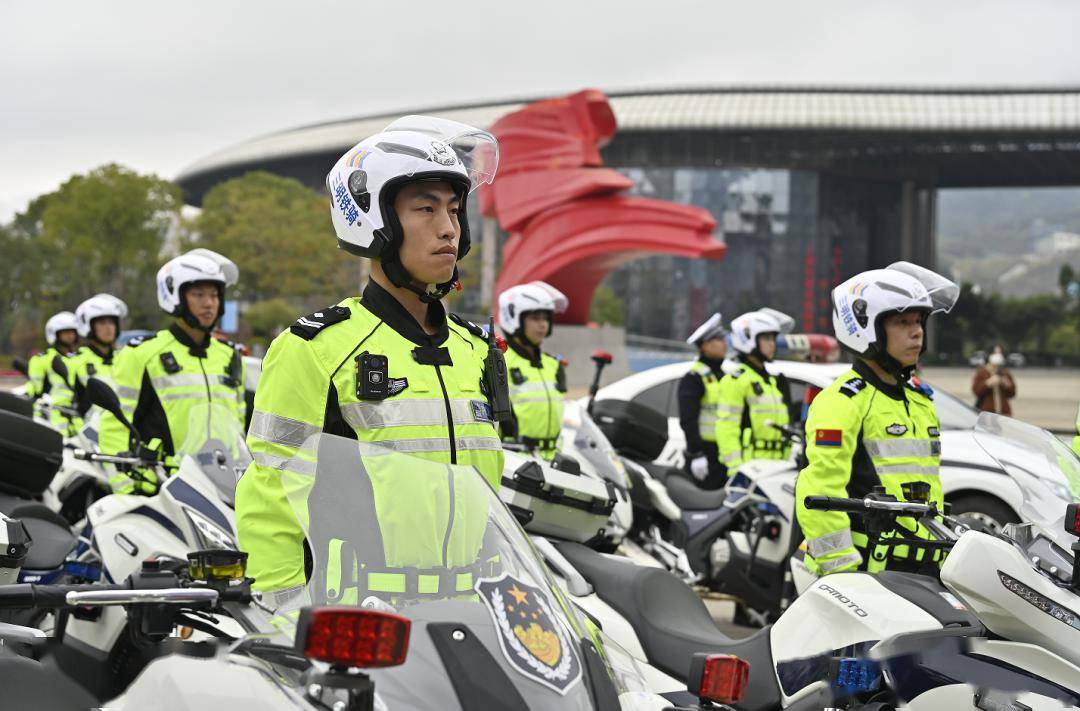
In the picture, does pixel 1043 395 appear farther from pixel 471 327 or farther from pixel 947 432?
pixel 471 327

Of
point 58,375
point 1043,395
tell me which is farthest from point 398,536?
point 1043,395

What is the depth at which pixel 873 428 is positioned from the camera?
473 cm

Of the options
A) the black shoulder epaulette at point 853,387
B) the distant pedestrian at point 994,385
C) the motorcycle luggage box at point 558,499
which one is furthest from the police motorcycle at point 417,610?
the distant pedestrian at point 994,385

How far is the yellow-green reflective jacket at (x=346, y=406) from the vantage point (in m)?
2.78

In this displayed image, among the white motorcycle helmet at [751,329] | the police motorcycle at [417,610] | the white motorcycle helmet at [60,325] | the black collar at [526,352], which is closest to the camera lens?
the police motorcycle at [417,610]

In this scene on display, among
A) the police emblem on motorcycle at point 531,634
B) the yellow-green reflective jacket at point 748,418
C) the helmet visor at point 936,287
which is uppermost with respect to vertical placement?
the helmet visor at point 936,287

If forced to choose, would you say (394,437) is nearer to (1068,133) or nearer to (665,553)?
(665,553)

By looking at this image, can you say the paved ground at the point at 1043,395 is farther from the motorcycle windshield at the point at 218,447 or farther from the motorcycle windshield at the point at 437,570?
the motorcycle windshield at the point at 437,570

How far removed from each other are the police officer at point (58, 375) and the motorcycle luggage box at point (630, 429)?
515 cm

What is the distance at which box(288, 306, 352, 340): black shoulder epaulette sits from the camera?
9.59 ft

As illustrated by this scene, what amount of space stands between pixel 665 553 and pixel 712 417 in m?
2.03

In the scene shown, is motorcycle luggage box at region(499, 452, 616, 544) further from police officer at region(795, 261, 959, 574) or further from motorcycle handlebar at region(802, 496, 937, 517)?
motorcycle handlebar at region(802, 496, 937, 517)

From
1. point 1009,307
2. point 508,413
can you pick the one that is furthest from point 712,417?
point 1009,307

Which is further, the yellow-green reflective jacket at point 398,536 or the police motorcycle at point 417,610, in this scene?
the yellow-green reflective jacket at point 398,536
